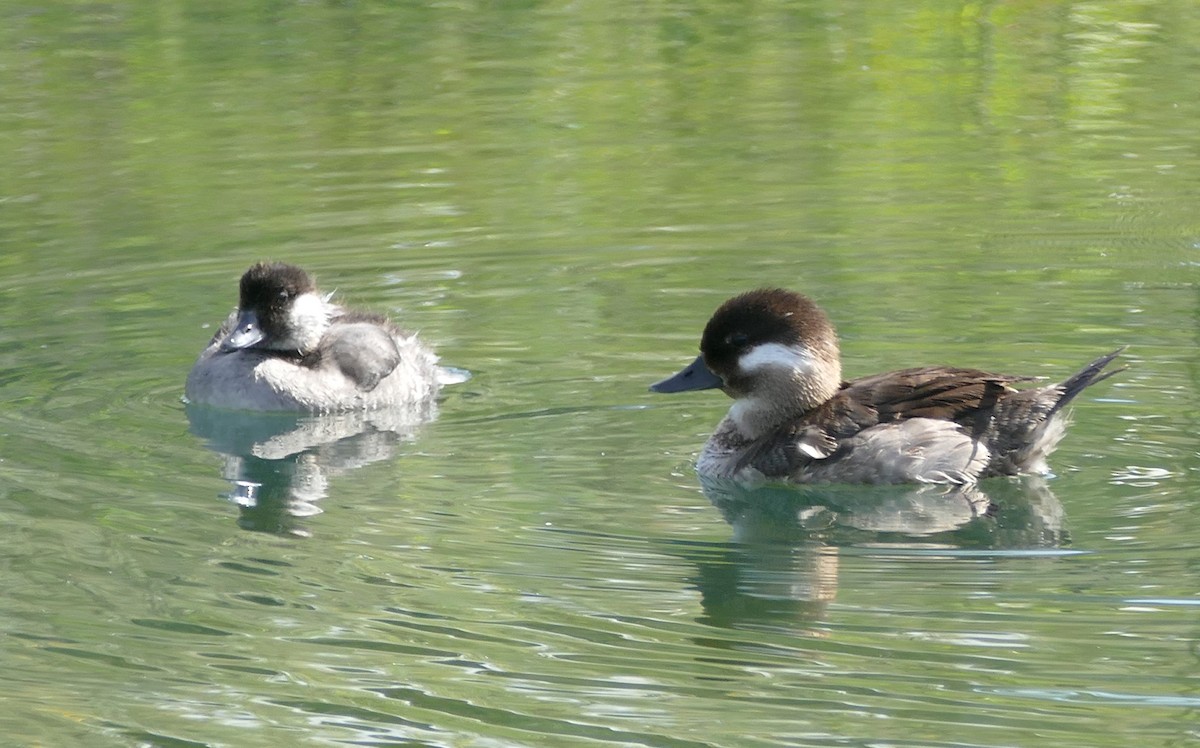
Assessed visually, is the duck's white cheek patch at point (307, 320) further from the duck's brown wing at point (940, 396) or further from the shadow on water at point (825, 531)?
the duck's brown wing at point (940, 396)

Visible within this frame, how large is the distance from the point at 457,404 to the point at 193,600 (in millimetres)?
3179

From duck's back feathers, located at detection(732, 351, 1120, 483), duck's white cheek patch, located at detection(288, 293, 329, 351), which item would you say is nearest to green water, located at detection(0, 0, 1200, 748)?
duck's back feathers, located at detection(732, 351, 1120, 483)

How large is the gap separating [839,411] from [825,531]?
84cm

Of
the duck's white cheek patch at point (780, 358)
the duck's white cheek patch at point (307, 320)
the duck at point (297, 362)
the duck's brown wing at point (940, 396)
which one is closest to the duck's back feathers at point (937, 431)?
the duck's brown wing at point (940, 396)

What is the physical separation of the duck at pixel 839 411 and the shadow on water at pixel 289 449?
1.70 m

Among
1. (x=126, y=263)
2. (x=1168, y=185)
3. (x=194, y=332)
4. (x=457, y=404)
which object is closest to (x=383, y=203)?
(x=126, y=263)

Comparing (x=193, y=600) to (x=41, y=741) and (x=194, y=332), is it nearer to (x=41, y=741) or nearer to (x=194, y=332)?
(x=41, y=741)

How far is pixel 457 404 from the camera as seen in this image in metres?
10.8

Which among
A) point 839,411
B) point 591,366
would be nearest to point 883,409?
point 839,411

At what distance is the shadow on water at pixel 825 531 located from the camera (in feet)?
25.1

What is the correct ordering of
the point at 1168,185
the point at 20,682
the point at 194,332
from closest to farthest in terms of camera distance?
the point at 20,682 → the point at 194,332 → the point at 1168,185

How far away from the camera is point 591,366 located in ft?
36.1

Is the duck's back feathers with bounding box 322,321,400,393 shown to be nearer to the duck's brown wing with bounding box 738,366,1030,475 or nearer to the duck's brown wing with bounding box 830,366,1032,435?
the duck's brown wing with bounding box 738,366,1030,475

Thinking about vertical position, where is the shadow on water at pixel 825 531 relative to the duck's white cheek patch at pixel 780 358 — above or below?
below
